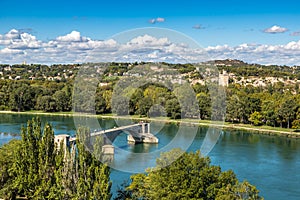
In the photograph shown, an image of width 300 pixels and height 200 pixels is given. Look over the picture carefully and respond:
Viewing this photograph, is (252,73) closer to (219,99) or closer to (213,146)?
(219,99)

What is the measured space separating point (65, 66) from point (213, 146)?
71.1 m

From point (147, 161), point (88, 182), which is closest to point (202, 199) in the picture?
point (88, 182)

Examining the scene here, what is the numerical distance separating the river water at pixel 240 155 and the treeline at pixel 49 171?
4559mm

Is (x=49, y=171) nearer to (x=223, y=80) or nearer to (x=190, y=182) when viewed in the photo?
(x=190, y=182)

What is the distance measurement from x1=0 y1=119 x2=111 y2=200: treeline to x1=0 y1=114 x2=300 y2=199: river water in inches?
179

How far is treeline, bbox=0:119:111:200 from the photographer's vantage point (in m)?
11.8

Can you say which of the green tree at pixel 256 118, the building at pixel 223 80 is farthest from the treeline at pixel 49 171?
the building at pixel 223 80

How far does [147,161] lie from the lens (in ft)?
73.3

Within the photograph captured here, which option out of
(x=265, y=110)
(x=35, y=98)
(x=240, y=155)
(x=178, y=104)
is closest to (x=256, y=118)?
(x=265, y=110)

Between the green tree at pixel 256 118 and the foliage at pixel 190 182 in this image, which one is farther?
the green tree at pixel 256 118

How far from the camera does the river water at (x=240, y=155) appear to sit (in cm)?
1903

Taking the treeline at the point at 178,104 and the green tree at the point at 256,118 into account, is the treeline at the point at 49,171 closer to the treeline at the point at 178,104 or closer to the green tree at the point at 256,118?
the treeline at the point at 178,104

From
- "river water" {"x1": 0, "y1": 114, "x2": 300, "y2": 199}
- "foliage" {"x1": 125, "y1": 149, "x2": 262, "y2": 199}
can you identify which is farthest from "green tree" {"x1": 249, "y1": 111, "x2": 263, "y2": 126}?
"foliage" {"x1": 125, "y1": 149, "x2": 262, "y2": 199}

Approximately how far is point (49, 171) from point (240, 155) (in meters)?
14.9
